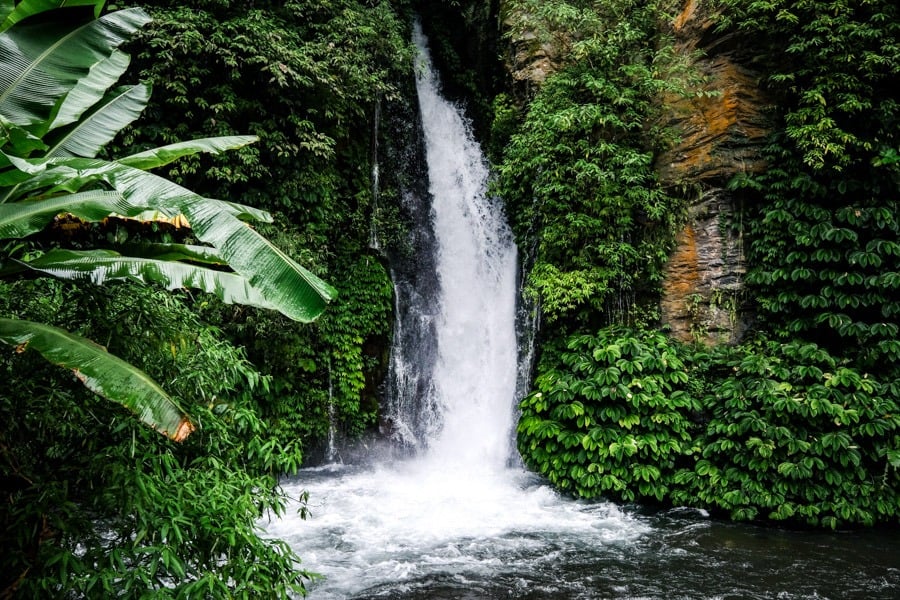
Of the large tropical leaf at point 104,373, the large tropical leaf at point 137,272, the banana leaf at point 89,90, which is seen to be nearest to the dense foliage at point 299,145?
the banana leaf at point 89,90

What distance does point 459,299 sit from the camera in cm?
1121

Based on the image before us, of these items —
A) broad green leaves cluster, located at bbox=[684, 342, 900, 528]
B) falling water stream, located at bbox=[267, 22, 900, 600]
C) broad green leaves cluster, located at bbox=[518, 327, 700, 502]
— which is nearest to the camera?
falling water stream, located at bbox=[267, 22, 900, 600]

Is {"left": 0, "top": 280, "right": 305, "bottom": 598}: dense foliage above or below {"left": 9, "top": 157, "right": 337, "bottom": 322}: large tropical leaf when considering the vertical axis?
below

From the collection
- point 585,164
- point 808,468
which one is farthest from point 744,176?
point 808,468

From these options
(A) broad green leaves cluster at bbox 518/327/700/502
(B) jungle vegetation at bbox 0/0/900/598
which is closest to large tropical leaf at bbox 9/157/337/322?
(B) jungle vegetation at bbox 0/0/900/598

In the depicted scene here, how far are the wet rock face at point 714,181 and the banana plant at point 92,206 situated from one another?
714cm

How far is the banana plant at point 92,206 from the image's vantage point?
2953 mm

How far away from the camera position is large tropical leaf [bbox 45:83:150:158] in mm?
4410

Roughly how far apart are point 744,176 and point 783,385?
3.36 meters

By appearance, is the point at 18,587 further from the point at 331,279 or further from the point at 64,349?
the point at 331,279

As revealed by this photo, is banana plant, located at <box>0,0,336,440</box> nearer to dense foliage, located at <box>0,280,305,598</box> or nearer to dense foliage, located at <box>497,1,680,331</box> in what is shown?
dense foliage, located at <box>0,280,305,598</box>

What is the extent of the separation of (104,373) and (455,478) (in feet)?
24.2

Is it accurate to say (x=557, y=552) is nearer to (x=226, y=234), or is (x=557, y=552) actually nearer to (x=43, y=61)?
(x=226, y=234)

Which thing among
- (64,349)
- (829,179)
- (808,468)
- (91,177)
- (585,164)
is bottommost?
(808,468)
